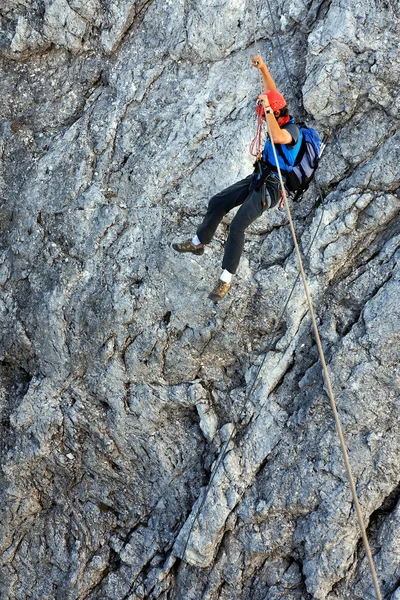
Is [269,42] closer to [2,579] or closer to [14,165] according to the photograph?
[14,165]

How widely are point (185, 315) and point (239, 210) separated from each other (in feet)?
8.78

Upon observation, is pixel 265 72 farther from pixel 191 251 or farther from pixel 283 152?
pixel 191 251

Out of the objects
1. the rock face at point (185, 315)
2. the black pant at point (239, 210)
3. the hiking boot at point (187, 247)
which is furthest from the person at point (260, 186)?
the rock face at point (185, 315)

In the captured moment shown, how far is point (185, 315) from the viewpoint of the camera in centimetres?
1085

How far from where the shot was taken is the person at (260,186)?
8203mm

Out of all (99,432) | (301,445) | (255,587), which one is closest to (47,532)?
(99,432)

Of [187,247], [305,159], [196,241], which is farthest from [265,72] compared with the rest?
[187,247]

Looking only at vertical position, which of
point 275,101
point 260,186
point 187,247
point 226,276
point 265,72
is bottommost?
point 226,276

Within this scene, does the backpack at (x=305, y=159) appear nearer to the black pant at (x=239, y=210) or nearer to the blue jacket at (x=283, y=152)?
the blue jacket at (x=283, y=152)

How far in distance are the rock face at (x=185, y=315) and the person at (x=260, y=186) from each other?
133 centimetres

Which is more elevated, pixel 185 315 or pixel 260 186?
pixel 260 186

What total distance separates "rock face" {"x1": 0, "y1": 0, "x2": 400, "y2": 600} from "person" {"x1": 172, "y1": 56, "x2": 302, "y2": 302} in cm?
133

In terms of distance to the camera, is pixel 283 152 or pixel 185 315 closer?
pixel 283 152

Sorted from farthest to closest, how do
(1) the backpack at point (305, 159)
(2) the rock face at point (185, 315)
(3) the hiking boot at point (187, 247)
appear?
(2) the rock face at point (185, 315) < (3) the hiking boot at point (187, 247) < (1) the backpack at point (305, 159)
